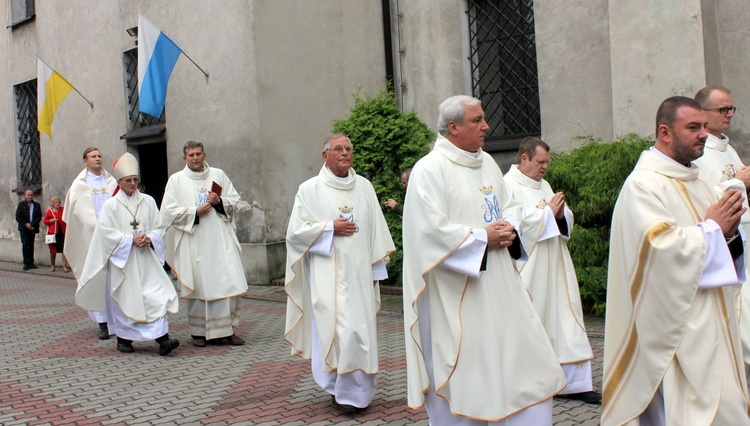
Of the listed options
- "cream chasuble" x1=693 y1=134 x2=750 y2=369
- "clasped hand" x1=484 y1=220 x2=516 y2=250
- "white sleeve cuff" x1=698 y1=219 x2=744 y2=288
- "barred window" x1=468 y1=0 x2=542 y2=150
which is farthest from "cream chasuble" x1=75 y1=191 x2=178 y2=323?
"white sleeve cuff" x1=698 y1=219 x2=744 y2=288

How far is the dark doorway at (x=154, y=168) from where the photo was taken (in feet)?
59.3

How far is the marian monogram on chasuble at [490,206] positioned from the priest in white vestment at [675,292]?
0.89 metres

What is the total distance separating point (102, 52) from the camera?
18547 millimetres

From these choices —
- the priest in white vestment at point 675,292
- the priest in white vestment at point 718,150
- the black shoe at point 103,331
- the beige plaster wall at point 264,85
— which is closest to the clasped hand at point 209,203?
the black shoe at point 103,331

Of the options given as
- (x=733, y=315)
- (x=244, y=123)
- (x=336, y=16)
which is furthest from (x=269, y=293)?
(x=733, y=315)

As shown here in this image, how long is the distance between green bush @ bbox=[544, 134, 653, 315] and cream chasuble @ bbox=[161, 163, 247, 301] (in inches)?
153

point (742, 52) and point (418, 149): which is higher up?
point (742, 52)

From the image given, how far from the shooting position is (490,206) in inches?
198

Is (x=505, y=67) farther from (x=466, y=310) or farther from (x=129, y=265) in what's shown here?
(x=466, y=310)

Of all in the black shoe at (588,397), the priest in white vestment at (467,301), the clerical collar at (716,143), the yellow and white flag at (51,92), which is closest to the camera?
the priest in white vestment at (467,301)

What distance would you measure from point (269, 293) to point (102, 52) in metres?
8.34

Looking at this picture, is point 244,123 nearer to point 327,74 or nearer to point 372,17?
point 327,74

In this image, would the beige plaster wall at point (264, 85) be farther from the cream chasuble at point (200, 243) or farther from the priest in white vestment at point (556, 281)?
the priest in white vestment at point (556, 281)

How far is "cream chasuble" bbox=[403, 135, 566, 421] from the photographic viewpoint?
462cm
